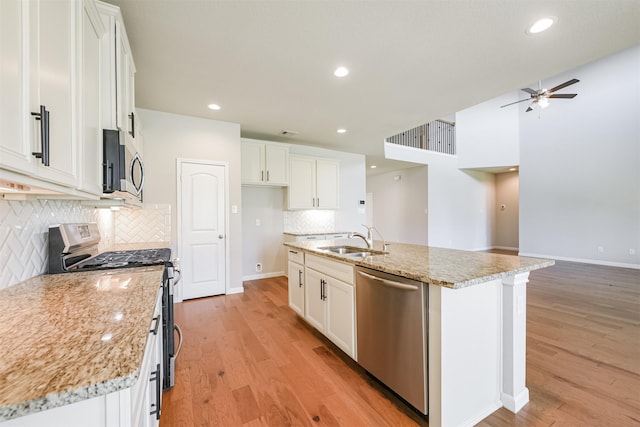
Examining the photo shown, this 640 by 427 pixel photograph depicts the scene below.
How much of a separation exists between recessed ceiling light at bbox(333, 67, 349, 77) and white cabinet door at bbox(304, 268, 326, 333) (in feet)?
6.57

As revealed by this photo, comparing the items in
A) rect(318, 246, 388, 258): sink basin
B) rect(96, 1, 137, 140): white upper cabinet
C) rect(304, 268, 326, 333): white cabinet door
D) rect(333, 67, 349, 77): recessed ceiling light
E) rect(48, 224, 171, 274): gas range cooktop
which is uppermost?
rect(333, 67, 349, 77): recessed ceiling light

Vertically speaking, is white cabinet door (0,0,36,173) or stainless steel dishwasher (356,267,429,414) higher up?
white cabinet door (0,0,36,173)

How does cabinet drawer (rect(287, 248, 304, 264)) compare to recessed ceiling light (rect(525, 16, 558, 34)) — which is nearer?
recessed ceiling light (rect(525, 16, 558, 34))

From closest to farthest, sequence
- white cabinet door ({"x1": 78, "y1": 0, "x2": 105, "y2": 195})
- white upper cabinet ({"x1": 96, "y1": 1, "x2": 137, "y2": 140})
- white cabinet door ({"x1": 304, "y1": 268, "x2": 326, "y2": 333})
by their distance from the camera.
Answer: white cabinet door ({"x1": 78, "y1": 0, "x2": 105, "y2": 195}), white upper cabinet ({"x1": 96, "y1": 1, "x2": 137, "y2": 140}), white cabinet door ({"x1": 304, "y1": 268, "x2": 326, "y2": 333})

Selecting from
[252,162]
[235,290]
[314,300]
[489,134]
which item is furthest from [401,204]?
[314,300]

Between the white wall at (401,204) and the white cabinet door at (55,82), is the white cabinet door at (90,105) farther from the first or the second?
the white wall at (401,204)

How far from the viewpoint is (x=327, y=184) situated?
17.5 ft

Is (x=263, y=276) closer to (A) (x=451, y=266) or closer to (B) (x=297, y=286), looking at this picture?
(B) (x=297, y=286)

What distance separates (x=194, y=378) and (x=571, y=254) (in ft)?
26.6

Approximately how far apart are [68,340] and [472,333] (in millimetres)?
1789

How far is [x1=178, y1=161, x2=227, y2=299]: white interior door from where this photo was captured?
146 inches

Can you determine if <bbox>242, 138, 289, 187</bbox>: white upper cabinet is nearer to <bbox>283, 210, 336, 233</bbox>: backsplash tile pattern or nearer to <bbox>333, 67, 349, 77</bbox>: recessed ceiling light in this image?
<bbox>283, 210, 336, 233</bbox>: backsplash tile pattern

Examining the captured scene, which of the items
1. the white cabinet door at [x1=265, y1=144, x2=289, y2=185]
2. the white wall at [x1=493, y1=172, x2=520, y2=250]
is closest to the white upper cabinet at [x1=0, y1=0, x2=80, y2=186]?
the white cabinet door at [x1=265, y1=144, x2=289, y2=185]

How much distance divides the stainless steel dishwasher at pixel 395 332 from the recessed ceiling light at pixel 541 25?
2.14 metres
